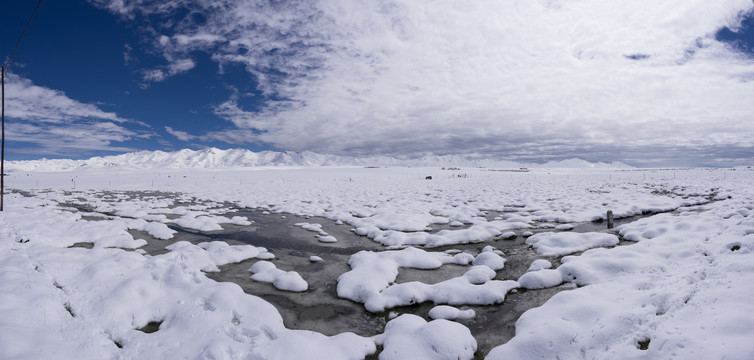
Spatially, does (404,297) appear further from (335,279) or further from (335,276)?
(335,276)

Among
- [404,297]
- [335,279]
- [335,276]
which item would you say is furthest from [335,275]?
[404,297]

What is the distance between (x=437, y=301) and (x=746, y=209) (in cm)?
1348

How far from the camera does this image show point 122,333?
16.3 feet

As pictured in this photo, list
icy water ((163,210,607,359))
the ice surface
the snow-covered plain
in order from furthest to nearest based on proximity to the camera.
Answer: the ice surface → icy water ((163,210,607,359)) → the snow-covered plain

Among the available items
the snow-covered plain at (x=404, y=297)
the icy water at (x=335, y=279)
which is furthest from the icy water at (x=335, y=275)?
the snow-covered plain at (x=404, y=297)

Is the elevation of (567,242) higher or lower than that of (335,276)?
higher

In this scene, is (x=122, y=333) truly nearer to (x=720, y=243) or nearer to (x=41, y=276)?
(x=41, y=276)

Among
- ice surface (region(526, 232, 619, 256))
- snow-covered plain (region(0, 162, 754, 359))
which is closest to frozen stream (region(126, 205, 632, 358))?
snow-covered plain (region(0, 162, 754, 359))

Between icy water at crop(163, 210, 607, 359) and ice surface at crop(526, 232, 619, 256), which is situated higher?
Answer: ice surface at crop(526, 232, 619, 256)

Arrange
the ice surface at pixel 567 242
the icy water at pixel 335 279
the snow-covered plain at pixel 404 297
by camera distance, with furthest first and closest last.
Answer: the ice surface at pixel 567 242 → the icy water at pixel 335 279 → the snow-covered plain at pixel 404 297

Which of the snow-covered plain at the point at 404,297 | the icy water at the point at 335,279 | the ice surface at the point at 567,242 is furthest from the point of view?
the ice surface at the point at 567,242

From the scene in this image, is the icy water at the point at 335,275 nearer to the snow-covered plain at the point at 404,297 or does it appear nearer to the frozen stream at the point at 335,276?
the frozen stream at the point at 335,276

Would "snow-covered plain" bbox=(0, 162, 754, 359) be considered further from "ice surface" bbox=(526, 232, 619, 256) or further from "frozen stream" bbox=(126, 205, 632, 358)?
"frozen stream" bbox=(126, 205, 632, 358)

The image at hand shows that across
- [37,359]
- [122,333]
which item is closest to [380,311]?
[122,333]
